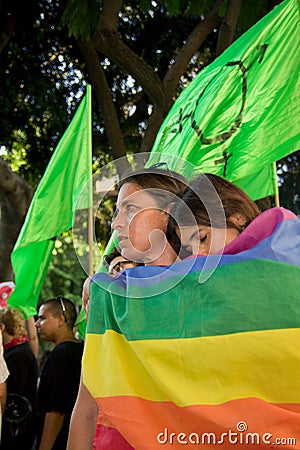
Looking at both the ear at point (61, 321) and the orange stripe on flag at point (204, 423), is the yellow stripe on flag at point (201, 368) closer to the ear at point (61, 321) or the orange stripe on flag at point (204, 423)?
the orange stripe on flag at point (204, 423)

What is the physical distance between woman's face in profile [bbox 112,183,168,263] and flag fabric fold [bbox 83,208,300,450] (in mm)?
227

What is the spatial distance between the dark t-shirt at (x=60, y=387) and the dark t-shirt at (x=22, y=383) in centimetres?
23

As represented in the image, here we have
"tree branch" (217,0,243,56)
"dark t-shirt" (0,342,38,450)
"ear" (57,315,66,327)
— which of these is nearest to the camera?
"dark t-shirt" (0,342,38,450)

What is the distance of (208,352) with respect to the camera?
79.0 inches

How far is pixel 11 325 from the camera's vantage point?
5836mm

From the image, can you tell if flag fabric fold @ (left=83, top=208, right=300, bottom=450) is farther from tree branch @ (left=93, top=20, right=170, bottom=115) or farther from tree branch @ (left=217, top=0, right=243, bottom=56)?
tree branch @ (left=93, top=20, right=170, bottom=115)

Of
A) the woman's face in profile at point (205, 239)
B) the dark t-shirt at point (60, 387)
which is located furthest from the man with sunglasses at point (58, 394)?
the woman's face in profile at point (205, 239)

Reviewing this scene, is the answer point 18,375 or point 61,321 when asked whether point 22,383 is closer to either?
point 18,375

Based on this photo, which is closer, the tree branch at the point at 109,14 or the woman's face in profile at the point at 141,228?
the woman's face in profile at the point at 141,228

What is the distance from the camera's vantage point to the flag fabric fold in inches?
77.3

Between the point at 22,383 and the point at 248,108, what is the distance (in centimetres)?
237

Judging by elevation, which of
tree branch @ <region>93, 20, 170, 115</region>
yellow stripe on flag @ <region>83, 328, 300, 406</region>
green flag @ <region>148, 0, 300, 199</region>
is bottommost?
yellow stripe on flag @ <region>83, 328, 300, 406</region>

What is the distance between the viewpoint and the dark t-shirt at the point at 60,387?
16.3 ft

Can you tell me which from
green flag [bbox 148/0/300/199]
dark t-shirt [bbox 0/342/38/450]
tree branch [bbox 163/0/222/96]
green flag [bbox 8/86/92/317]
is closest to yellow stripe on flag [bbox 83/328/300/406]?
green flag [bbox 148/0/300/199]
